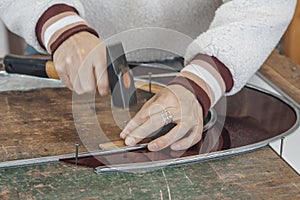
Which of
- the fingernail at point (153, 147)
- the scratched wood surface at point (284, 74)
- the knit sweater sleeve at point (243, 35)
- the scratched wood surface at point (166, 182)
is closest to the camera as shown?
the scratched wood surface at point (166, 182)

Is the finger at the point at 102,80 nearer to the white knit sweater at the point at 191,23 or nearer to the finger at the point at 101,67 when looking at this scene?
the finger at the point at 101,67

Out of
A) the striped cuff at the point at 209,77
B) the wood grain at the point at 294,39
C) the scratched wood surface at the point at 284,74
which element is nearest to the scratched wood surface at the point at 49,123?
the striped cuff at the point at 209,77

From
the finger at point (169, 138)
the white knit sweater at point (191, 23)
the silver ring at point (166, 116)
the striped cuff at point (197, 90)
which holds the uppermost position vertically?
the white knit sweater at point (191, 23)

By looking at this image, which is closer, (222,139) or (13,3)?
(222,139)

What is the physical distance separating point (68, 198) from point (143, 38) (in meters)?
0.45

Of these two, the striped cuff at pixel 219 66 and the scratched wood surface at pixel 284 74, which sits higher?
the striped cuff at pixel 219 66

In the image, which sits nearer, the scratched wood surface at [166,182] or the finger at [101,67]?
the scratched wood surface at [166,182]

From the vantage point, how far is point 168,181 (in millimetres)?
658

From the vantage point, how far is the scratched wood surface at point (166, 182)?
0.63m

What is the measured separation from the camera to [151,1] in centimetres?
99

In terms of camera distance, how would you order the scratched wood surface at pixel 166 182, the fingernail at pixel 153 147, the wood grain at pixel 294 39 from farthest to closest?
the wood grain at pixel 294 39 < the fingernail at pixel 153 147 < the scratched wood surface at pixel 166 182

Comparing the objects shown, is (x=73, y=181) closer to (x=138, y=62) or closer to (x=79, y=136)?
(x=79, y=136)

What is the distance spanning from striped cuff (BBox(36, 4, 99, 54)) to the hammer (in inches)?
1.4

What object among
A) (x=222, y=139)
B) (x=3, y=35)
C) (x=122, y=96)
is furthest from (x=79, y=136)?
(x=3, y=35)
